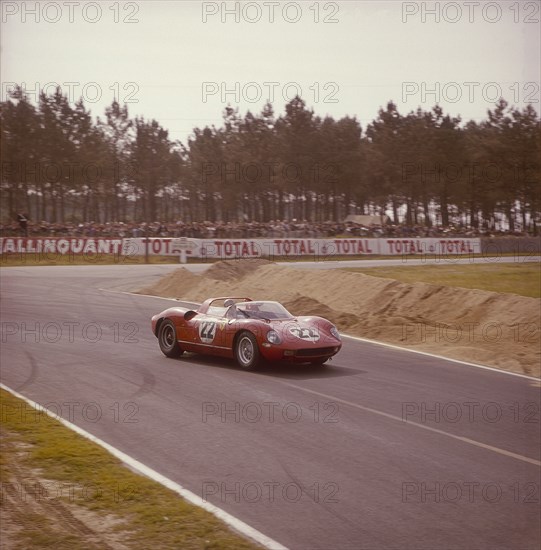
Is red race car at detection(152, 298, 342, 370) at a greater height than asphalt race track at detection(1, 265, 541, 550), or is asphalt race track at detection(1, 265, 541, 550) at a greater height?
red race car at detection(152, 298, 342, 370)

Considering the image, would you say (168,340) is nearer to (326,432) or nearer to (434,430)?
(326,432)

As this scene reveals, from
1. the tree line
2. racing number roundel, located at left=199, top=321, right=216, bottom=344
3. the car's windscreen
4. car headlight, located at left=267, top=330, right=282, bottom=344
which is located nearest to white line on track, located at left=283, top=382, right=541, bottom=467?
car headlight, located at left=267, top=330, right=282, bottom=344

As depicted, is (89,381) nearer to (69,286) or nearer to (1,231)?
(69,286)

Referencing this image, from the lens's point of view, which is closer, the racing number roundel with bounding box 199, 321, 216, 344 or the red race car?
the red race car

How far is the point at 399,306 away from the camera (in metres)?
18.9

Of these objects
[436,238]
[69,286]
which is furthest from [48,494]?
[436,238]

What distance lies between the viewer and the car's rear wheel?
12.9 metres

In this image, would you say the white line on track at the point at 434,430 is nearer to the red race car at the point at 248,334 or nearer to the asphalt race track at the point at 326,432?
the asphalt race track at the point at 326,432

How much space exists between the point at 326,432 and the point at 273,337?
3.20m

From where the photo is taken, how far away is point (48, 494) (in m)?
6.07

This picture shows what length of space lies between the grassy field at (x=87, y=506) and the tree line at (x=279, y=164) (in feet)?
154

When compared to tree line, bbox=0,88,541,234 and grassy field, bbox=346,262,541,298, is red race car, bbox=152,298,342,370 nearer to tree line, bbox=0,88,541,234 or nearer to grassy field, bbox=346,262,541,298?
grassy field, bbox=346,262,541,298

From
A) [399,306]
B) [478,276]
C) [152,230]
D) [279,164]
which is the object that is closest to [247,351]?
[399,306]

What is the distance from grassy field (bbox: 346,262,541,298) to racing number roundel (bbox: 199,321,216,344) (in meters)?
12.2
